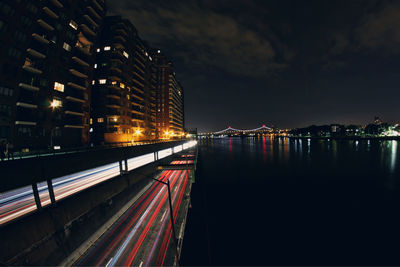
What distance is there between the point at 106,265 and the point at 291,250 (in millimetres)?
15474

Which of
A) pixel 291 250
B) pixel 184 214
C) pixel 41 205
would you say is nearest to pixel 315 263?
pixel 291 250

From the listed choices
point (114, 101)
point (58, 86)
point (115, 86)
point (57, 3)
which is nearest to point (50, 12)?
point (57, 3)

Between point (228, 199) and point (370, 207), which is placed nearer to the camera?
point (370, 207)

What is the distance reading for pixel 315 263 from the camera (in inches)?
527

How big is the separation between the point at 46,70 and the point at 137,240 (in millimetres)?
37860

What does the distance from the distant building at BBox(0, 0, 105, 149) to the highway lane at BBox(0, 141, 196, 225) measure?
546 inches

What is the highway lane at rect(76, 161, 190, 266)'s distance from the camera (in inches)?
455

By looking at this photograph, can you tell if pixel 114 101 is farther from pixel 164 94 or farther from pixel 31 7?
pixel 164 94

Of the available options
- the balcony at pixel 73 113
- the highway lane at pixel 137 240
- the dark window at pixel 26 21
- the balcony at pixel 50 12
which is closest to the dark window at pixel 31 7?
the balcony at pixel 50 12

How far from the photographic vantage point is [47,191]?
43.5 ft

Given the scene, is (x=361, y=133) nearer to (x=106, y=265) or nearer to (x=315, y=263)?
(x=315, y=263)

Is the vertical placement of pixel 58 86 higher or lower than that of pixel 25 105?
higher

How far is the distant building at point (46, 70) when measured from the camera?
2611cm

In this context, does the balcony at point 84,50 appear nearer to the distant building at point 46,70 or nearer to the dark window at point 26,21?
the distant building at point 46,70
